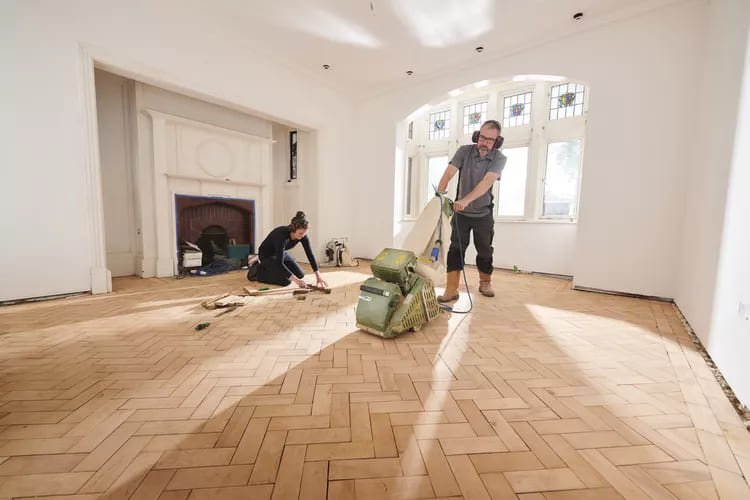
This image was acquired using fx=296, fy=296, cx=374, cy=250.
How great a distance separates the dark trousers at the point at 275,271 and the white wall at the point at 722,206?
11.3 ft

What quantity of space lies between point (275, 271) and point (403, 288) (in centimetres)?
196

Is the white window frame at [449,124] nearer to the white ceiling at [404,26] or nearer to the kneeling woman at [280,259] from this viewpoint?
the white ceiling at [404,26]

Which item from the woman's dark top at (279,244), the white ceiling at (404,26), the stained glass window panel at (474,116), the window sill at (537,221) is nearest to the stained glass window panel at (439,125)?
the stained glass window panel at (474,116)

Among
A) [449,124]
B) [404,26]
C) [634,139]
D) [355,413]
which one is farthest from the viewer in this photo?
[449,124]

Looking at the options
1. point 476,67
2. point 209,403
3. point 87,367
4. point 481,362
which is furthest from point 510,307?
point 476,67

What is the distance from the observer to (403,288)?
2.12 meters

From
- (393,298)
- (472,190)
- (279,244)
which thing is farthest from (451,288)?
(279,244)

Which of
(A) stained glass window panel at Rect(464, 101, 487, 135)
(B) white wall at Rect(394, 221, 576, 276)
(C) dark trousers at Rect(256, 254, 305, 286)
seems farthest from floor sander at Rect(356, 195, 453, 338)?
(A) stained glass window panel at Rect(464, 101, 487, 135)

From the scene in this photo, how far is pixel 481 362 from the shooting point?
5.54 feet

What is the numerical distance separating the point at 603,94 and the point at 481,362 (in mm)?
3661

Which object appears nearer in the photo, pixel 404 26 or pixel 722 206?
pixel 722 206

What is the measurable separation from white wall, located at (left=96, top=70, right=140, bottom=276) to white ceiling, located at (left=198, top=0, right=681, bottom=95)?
1.67 m

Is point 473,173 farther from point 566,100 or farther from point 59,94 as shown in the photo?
point 59,94

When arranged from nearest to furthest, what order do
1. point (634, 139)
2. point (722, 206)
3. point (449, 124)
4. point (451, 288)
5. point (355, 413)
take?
point (355, 413), point (722, 206), point (451, 288), point (634, 139), point (449, 124)
